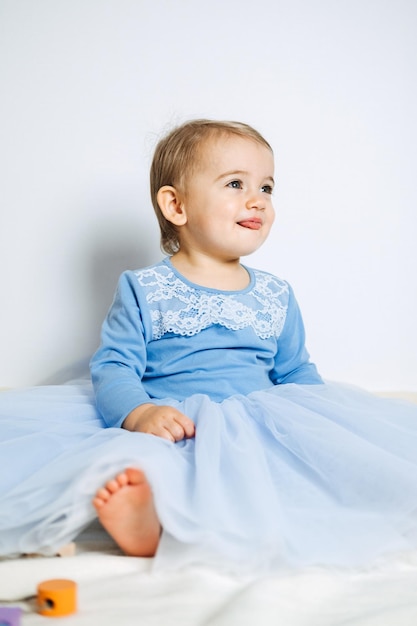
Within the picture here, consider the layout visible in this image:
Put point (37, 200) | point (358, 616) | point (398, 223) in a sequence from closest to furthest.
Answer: point (358, 616)
point (37, 200)
point (398, 223)

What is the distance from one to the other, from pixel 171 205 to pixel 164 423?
0.51 metres

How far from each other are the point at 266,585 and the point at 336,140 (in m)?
1.41

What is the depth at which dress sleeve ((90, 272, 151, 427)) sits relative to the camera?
1.23 m

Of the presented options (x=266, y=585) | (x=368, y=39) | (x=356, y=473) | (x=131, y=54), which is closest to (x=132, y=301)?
(x=356, y=473)

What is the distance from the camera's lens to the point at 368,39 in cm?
202

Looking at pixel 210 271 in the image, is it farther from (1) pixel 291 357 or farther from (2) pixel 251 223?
(1) pixel 291 357

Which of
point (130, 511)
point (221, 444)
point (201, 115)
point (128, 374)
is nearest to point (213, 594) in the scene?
point (130, 511)

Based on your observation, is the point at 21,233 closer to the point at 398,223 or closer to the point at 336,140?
the point at 336,140

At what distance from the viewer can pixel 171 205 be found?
148 centimetres

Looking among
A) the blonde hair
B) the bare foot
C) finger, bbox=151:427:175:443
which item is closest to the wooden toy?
the bare foot

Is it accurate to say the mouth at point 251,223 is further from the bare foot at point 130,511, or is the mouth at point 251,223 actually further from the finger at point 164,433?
the bare foot at point 130,511

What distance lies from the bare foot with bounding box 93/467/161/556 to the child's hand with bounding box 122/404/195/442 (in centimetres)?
16

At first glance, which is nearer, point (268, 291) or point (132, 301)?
point (132, 301)

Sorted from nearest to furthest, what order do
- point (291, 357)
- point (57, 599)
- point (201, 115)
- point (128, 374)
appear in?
point (57, 599), point (128, 374), point (291, 357), point (201, 115)
